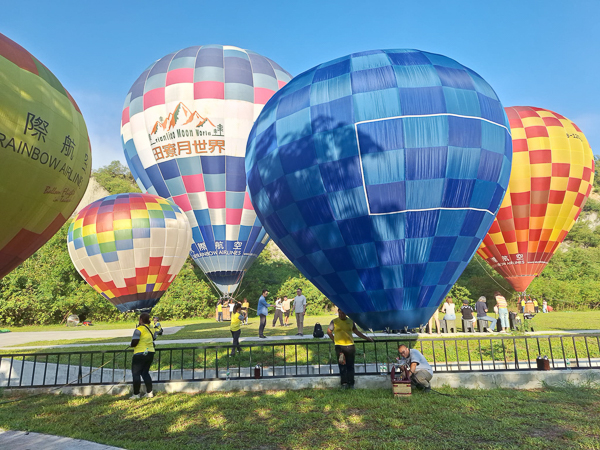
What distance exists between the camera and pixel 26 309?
1289 inches

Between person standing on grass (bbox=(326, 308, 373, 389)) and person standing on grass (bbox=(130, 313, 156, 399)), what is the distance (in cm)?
371

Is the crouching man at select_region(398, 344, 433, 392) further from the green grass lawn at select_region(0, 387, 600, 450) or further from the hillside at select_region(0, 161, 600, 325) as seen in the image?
the hillside at select_region(0, 161, 600, 325)

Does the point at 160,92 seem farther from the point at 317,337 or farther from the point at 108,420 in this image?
the point at 108,420

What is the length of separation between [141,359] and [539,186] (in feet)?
72.1

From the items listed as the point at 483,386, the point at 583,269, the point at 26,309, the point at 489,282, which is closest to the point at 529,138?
the point at 483,386

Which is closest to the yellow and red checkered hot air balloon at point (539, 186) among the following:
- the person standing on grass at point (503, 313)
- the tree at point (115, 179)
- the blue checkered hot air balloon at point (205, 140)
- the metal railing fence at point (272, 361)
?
the person standing on grass at point (503, 313)

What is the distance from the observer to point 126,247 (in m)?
17.8

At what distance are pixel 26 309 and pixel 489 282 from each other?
139ft

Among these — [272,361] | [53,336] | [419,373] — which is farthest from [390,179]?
[53,336]

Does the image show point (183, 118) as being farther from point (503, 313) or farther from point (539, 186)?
point (539, 186)

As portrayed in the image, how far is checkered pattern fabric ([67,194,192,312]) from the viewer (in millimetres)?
17766

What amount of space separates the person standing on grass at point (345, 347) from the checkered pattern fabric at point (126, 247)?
40.4 ft

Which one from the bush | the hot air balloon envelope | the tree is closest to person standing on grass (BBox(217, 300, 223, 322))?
the bush

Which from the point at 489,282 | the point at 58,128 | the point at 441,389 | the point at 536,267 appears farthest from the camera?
the point at 489,282
